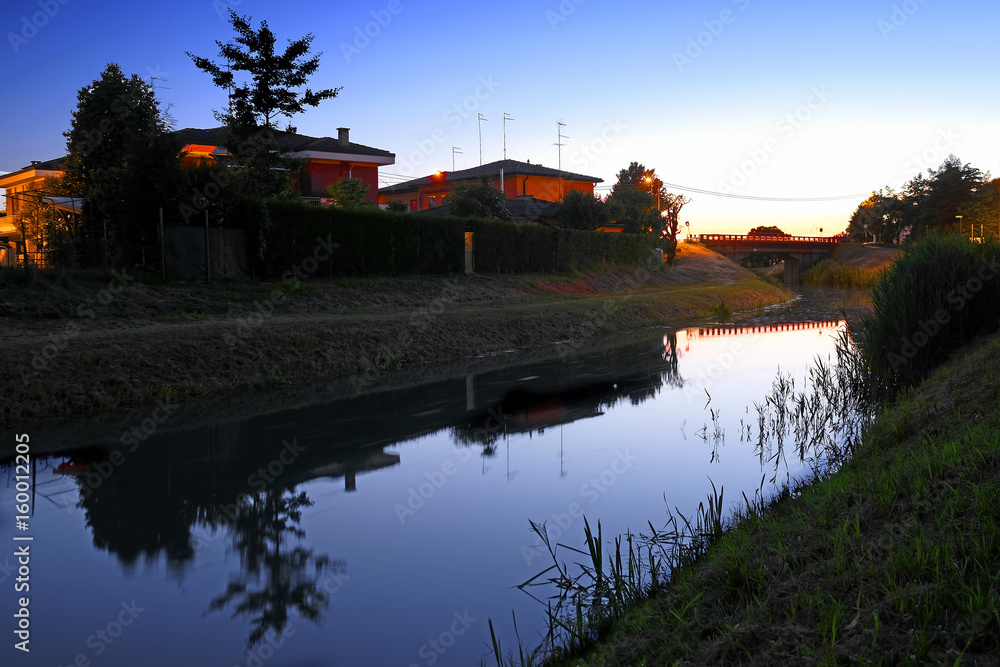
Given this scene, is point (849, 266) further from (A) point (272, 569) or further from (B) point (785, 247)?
(A) point (272, 569)

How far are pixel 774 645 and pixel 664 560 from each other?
258cm

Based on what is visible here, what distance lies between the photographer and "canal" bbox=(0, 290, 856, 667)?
5.66 metres

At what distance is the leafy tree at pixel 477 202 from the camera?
47469 millimetres

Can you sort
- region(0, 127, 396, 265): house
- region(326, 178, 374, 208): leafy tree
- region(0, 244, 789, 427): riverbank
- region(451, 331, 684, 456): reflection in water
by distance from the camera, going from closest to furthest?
1. region(451, 331, 684, 456): reflection in water
2. region(0, 244, 789, 427): riverbank
3. region(326, 178, 374, 208): leafy tree
4. region(0, 127, 396, 265): house

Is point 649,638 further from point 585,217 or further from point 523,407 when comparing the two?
point 585,217

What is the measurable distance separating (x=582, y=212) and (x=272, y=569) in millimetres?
48240

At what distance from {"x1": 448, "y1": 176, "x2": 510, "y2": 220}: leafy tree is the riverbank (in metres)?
17.0

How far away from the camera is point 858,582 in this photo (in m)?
4.58

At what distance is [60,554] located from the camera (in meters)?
7.17

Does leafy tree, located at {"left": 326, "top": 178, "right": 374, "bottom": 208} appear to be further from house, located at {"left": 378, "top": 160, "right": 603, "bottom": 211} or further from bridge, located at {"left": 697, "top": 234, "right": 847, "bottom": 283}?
bridge, located at {"left": 697, "top": 234, "right": 847, "bottom": 283}

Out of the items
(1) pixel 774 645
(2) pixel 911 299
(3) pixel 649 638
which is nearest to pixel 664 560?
(3) pixel 649 638

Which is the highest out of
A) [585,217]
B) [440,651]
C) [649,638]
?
[585,217]

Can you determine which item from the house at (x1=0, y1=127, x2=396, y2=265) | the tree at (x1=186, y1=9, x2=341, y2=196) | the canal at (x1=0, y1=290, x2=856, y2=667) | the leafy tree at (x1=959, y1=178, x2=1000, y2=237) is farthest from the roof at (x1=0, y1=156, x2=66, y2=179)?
the leafy tree at (x1=959, y1=178, x2=1000, y2=237)

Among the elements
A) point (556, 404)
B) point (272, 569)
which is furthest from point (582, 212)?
point (272, 569)
